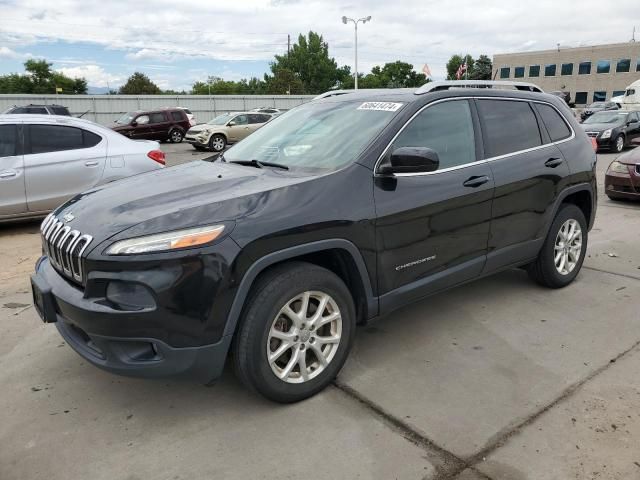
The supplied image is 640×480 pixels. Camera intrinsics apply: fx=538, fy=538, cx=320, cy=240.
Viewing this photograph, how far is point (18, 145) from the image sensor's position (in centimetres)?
667

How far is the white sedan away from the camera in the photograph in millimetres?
6605

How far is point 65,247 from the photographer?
9.05ft

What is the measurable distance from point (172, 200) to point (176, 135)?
2361 centimetres

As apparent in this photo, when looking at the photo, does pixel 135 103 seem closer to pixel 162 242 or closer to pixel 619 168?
pixel 619 168

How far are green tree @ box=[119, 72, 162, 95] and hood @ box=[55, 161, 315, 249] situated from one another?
255 ft

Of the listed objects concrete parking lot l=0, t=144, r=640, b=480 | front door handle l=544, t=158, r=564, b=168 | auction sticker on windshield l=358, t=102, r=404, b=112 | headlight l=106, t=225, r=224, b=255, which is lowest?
concrete parking lot l=0, t=144, r=640, b=480

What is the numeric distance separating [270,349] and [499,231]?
2.01 meters

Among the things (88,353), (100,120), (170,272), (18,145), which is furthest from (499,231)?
(100,120)

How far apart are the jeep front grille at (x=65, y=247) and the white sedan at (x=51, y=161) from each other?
4048 millimetres

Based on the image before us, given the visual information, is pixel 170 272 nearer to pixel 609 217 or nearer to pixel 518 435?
pixel 518 435

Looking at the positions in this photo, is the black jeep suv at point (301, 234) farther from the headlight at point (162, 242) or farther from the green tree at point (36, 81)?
the green tree at point (36, 81)

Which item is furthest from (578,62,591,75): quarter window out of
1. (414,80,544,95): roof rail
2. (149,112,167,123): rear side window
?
(414,80,544,95): roof rail

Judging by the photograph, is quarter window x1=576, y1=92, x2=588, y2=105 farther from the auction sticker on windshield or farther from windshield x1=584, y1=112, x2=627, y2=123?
the auction sticker on windshield

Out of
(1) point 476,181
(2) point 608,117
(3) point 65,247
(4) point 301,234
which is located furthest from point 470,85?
(2) point 608,117
